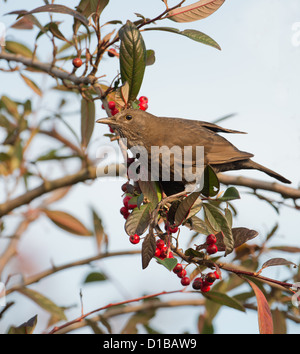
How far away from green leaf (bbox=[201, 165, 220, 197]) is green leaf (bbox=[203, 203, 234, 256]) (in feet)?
0.38

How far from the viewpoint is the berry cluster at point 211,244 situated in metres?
2.37

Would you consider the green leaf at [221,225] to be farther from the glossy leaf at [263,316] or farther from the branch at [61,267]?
the branch at [61,267]

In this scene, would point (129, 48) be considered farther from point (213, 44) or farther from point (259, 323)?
point (259, 323)

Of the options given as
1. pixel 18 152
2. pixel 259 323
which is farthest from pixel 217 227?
pixel 18 152

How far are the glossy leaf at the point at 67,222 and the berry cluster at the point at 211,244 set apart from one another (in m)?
1.94

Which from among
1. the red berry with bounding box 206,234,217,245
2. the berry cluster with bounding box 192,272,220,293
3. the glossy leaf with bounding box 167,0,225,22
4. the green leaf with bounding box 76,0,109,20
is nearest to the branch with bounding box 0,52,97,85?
the green leaf with bounding box 76,0,109,20

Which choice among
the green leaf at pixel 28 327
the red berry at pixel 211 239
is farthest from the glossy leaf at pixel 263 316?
the green leaf at pixel 28 327

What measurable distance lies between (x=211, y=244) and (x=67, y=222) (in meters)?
2.02

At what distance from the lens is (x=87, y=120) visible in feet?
12.0

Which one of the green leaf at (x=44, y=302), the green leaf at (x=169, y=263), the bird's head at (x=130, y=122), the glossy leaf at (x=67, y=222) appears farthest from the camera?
the glossy leaf at (x=67, y=222)

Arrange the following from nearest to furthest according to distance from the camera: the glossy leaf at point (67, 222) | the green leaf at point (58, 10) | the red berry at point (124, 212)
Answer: the red berry at point (124, 212) < the green leaf at point (58, 10) < the glossy leaf at point (67, 222)

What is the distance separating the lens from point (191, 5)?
286 cm

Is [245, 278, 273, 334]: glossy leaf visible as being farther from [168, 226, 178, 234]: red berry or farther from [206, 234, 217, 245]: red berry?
[168, 226, 178, 234]: red berry

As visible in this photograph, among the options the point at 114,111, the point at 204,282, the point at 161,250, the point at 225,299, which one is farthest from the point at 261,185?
the point at 161,250
